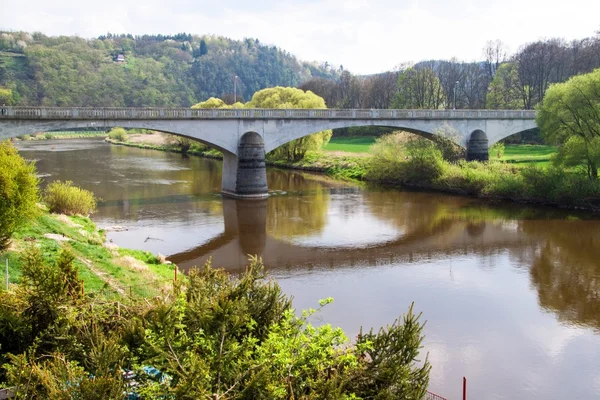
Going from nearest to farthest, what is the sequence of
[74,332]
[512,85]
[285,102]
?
[74,332], [285,102], [512,85]

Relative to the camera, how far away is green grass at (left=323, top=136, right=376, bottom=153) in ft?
217

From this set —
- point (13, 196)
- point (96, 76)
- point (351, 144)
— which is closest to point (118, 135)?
point (96, 76)

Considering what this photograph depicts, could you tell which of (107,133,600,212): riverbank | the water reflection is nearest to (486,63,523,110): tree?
(107,133,600,212): riverbank

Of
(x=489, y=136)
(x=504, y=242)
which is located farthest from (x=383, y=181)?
(x=504, y=242)

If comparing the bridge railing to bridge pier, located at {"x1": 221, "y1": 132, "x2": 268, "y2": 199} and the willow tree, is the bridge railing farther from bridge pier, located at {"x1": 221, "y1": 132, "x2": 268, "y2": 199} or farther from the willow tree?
the willow tree

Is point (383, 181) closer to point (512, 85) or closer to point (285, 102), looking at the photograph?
point (285, 102)

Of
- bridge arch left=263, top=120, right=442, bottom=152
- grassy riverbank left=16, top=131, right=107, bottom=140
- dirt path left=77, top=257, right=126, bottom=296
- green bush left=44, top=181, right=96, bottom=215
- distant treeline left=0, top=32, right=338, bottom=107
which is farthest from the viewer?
distant treeline left=0, top=32, right=338, bottom=107

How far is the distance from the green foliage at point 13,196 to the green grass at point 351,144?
155 feet

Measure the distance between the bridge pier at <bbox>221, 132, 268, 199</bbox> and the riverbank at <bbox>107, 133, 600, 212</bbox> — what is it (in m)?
11.6

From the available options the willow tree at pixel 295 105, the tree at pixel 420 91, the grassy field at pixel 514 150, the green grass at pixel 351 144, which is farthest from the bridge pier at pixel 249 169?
the tree at pixel 420 91

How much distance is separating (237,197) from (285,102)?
62.9ft

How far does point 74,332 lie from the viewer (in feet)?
29.8

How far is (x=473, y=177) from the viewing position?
40750 millimetres

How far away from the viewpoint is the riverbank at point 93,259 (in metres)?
16.2
